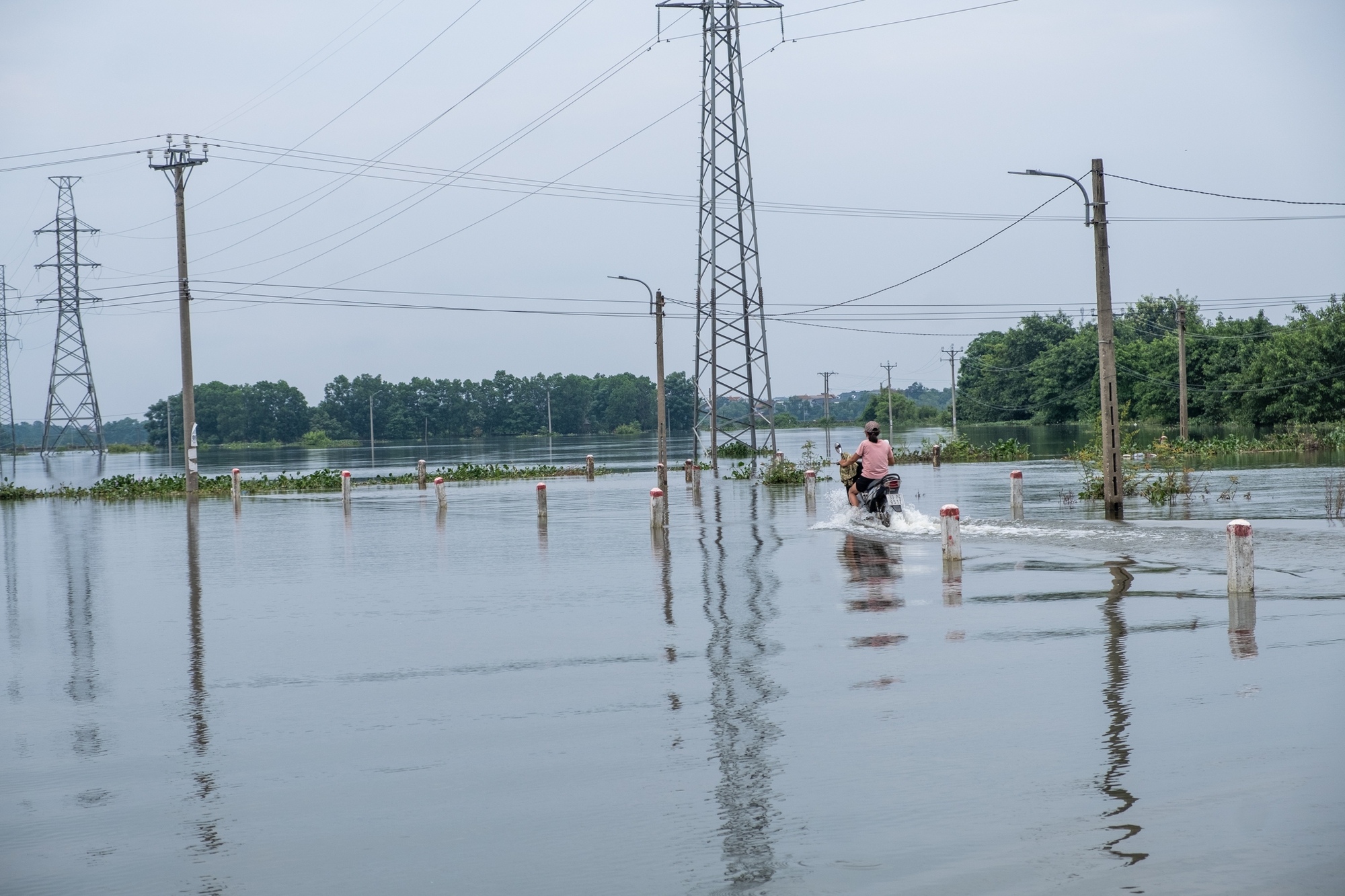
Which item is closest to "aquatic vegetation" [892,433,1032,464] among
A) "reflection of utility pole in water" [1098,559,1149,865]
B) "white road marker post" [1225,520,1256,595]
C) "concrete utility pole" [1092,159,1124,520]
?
"concrete utility pole" [1092,159,1124,520]

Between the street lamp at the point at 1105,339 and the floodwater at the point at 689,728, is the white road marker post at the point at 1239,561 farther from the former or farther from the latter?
the street lamp at the point at 1105,339

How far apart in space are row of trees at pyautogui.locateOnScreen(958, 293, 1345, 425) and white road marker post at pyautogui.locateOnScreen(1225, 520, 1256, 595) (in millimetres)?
79075

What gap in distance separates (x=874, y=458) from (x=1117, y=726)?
554 inches

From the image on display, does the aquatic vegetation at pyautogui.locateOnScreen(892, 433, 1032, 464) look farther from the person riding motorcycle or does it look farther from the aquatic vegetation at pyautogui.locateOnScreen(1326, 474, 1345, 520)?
the person riding motorcycle

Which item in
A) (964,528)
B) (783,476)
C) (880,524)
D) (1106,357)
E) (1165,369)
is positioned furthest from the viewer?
(1165,369)

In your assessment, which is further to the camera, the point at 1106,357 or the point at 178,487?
the point at 178,487

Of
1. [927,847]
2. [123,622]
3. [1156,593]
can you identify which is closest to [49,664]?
[123,622]

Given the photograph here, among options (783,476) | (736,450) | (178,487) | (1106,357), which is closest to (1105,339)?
(1106,357)

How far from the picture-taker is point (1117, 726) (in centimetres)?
805

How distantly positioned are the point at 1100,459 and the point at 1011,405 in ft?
421

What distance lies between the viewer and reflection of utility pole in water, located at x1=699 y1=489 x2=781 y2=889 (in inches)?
236

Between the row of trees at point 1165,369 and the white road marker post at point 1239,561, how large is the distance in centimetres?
7908

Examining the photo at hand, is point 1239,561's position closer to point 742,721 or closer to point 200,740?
point 742,721

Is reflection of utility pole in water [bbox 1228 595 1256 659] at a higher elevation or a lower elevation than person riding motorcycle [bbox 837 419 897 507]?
lower
